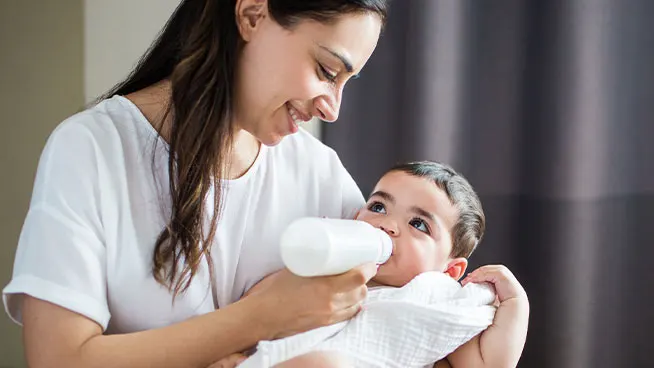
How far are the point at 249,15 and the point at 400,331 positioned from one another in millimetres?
559

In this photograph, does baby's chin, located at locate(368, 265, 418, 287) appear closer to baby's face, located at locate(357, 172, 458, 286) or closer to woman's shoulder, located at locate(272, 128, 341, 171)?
baby's face, located at locate(357, 172, 458, 286)

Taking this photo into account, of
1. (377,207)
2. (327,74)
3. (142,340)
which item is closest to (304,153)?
(377,207)

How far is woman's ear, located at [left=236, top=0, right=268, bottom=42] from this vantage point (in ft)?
3.84

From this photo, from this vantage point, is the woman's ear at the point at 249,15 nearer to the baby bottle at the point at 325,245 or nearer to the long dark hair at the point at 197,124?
the long dark hair at the point at 197,124

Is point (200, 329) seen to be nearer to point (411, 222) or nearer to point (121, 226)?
point (121, 226)

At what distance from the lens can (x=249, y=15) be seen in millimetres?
1185

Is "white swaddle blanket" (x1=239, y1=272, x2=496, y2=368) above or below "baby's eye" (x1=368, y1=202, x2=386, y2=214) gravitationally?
below

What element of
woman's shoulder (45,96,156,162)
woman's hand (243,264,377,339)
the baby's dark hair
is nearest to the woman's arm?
woman's hand (243,264,377,339)

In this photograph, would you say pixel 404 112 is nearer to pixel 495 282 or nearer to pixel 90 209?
pixel 495 282

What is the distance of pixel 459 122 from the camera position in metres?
1.82

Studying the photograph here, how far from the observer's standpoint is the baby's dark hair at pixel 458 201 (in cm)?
139

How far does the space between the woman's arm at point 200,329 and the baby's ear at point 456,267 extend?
0.35m

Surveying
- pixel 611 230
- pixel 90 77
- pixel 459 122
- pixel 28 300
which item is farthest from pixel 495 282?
pixel 90 77

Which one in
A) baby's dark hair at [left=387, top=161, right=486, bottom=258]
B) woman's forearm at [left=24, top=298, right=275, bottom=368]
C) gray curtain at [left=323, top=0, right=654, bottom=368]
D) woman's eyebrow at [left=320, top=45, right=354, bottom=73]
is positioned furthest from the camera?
gray curtain at [left=323, top=0, right=654, bottom=368]
